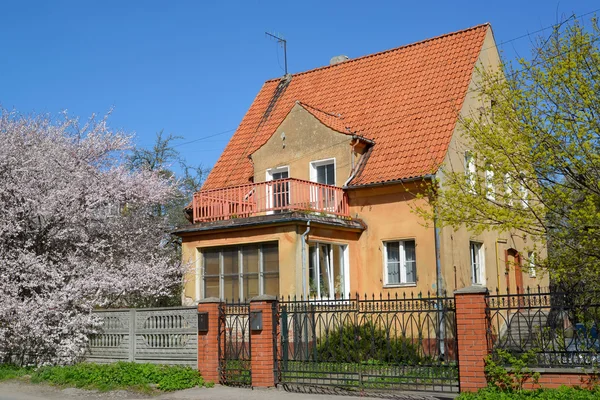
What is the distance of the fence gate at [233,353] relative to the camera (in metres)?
13.9

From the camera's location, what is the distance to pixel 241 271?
765 inches

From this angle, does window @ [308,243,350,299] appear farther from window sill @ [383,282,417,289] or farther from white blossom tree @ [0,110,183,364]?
white blossom tree @ [0,110,183,364]

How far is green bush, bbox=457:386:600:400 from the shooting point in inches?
395

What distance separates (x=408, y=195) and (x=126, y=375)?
9314mm

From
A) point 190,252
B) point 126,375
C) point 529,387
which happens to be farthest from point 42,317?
point 529,387

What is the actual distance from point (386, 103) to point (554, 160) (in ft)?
37.6

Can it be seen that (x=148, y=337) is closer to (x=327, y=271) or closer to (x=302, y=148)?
(x=327, y=271)

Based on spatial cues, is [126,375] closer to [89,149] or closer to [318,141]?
[89,149]

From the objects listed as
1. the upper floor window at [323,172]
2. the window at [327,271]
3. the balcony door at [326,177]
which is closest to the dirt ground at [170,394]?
the window at [327,271]

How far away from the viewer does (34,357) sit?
54.5 ft

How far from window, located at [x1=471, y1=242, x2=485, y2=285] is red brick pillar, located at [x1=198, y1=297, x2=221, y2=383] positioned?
373 inches

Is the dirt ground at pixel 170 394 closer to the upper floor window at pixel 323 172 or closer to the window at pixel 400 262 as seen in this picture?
the window at pixel 400 262

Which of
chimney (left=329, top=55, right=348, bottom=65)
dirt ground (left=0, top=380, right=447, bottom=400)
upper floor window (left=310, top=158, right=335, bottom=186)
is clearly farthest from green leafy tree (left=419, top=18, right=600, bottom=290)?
chimney (left=329, top=55, right=348, bottom=65)

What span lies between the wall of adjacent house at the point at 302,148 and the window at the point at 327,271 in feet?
7.19
